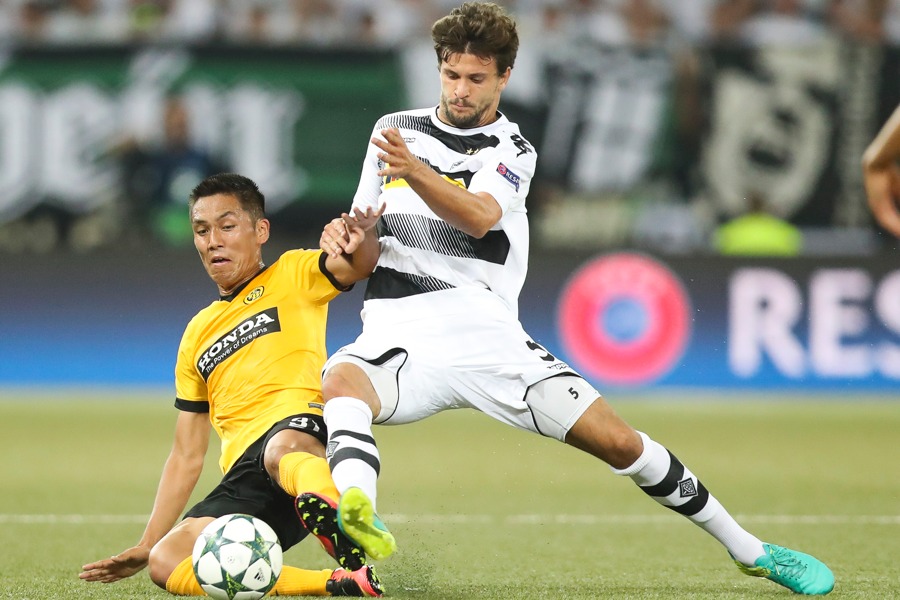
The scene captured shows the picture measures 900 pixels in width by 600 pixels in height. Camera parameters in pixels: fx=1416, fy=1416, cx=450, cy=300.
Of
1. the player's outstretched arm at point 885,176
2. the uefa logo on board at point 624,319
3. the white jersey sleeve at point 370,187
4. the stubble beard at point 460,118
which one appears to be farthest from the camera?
the uefa logo on board at point 624,319

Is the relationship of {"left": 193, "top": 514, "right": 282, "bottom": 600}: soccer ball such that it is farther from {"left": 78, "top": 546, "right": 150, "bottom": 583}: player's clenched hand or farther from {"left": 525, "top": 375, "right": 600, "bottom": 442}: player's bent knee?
{"left": 525, "top": 375, "right": 600, "bottom": 442}: player's bent knee

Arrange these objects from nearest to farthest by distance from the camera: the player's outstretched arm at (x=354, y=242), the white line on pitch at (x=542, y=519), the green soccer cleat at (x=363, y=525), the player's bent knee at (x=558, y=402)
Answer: the green soccer cleat at (x=363, y=525)
the player's bent knee at (x=558, y=402)
the player's outstretched arm at (x=354, y=242)
the white line on pitch at (x=542, y=519)

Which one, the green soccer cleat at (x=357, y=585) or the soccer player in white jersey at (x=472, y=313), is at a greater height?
the soccer player in white jersey at (x=472, y=313)

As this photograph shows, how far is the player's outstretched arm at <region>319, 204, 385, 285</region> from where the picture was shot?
4.68 meters

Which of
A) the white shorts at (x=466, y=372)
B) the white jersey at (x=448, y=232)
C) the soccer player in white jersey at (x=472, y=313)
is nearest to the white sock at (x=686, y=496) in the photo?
the soccer player in white jersey at (x=472, y=313)

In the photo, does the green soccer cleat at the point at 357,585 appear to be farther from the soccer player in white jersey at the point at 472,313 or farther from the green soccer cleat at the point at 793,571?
the green soccer cleat at the point at 793,571

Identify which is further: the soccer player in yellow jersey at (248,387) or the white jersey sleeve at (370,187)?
the white jersey sleeve at (370,187)

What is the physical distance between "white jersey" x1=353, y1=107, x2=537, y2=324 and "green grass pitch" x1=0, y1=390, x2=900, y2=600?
100 centimetres

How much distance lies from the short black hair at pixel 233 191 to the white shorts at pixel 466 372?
696 millimetres

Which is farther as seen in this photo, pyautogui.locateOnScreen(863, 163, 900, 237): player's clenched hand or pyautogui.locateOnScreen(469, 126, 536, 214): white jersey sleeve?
pyautogui.locateOnScreen(469, 126, 536, 214): white jersey sleeve

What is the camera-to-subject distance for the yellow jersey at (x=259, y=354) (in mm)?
4895

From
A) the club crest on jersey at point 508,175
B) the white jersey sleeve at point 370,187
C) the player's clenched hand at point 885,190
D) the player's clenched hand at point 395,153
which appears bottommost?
the white jersey sleeve at point 370,187

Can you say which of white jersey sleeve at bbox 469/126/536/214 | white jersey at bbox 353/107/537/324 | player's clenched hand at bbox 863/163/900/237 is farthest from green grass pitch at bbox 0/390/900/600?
player's clenched hand at bbox 863/163/900/237

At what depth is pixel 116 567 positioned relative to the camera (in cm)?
459
